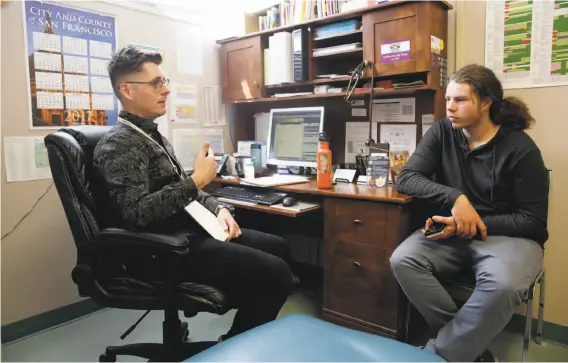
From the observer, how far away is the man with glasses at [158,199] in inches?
56.3

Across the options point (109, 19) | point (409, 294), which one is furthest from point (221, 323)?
point (109, 19)

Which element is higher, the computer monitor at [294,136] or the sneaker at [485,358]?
the computer monitor at [294,136]

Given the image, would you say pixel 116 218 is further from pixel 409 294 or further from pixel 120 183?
pixel 409 294

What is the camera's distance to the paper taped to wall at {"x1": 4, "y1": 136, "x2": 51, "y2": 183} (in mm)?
1981

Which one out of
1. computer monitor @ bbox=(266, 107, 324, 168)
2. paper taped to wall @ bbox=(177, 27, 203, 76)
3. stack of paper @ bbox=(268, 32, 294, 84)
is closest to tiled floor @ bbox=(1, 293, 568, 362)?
computer monitor @ bbox=(266, 107, 324, 168)

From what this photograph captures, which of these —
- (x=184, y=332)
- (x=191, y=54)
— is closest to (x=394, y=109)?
(x=191, y=54)

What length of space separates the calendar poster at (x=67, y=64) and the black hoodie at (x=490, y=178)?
1.69 metres

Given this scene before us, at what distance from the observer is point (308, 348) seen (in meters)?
0.83

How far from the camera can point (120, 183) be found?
1.41 meters

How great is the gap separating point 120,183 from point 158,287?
0.38 meters

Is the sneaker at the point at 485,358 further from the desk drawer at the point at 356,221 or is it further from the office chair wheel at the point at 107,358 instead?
the office chair wheel at the point at 107,358

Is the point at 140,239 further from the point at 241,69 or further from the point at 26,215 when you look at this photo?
the point at 241,69

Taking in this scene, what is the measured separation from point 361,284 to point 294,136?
1038 millimetres

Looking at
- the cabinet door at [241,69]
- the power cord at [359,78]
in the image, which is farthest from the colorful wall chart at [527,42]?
the cabinet door at [241,69]
